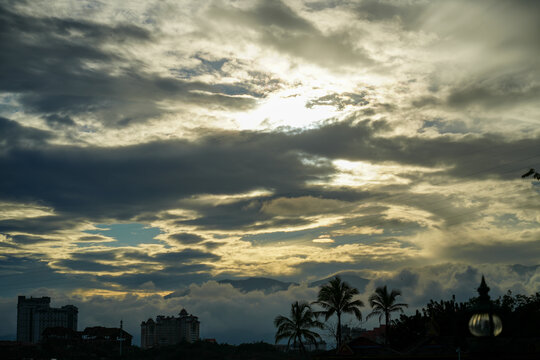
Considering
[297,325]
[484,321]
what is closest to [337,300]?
[297,325]

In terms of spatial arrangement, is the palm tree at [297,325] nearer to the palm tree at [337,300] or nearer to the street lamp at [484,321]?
the palm tree at [337,300]

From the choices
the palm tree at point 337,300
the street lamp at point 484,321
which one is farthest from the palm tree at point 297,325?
the street lamp at point 484,321

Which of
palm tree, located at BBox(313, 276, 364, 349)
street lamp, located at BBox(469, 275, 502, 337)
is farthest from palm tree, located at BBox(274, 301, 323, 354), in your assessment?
street lamp, located at BBox(469, 275, 502, 337)

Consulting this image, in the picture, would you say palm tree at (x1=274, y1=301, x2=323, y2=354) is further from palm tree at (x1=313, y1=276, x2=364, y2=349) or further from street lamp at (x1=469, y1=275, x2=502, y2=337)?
street lamp at (x1=469, y1=275, x2=502, y2=337)

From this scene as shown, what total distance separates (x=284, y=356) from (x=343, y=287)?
34.2 meters

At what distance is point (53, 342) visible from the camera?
15188 cm

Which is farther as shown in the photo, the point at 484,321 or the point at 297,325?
the point at 297,325

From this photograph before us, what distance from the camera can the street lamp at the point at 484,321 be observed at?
1106cm

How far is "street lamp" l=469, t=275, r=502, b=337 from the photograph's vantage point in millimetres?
11062

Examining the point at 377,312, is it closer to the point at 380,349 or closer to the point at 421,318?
the point at 421,318

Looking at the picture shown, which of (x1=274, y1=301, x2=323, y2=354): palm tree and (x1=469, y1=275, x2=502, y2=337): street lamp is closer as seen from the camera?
(x1=469, y1=275, x2=502, y2=337): street lamp

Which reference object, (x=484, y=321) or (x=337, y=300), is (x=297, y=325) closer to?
(x=337, y=300)

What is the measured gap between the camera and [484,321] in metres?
11.2

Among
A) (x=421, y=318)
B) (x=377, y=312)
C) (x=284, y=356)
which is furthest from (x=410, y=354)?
(x=284, y=356)
